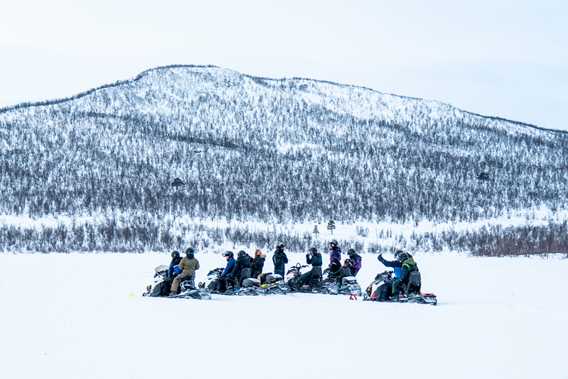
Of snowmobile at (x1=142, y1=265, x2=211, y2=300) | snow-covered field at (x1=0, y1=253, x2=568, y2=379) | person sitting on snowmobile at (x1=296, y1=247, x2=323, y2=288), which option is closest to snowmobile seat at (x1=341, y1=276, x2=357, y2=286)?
person sitting on snowmobile at (x1=296, y1=247, x2=323, y2=288)

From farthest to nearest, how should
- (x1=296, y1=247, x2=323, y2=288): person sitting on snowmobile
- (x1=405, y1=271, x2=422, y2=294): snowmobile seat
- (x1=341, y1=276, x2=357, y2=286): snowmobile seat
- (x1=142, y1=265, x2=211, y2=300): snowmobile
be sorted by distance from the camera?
(x1=341, y1=276, x2=357, y2=286): snowmobile seat
(x1=296, y1=247, x2=323, y2=288): person sitting on snowmobile
(x1=142, y1=265, x2=211, y2=300): snowmobile
(x1=405, y1=271, x2=422, y2=294): snowmobile seat

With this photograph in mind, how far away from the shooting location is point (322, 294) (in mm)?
23359

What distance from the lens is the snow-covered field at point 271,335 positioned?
→ 1111 centimetres

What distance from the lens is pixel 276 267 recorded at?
24.2 meters

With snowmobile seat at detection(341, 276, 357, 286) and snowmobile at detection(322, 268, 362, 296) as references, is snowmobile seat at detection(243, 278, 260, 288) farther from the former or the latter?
snowmobile seat at detection(341, 276, 357, 286)

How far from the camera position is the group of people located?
69.2 feet

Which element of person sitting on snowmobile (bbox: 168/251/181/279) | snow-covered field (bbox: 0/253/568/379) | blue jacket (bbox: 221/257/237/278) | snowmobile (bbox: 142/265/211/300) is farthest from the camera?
blue jacket (bbox: 221/257/237/278)

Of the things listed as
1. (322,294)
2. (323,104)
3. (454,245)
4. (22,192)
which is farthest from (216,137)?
(322,294)

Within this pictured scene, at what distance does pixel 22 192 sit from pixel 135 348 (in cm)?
7571

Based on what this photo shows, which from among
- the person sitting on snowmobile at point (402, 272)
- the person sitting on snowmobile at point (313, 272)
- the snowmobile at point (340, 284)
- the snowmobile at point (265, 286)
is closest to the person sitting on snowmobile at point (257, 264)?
the snowmobile at point (265, 286)

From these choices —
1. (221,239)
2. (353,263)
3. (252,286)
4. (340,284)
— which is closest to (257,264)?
(252,286)

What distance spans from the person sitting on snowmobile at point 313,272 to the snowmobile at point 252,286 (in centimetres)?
68

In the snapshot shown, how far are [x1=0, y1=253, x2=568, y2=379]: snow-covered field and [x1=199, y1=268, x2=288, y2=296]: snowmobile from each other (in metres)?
1.05

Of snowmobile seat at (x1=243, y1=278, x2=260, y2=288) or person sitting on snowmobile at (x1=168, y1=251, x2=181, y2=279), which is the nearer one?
person sitting on snowmobile at (x1=168, y1=251, x2=181, y2=279)
